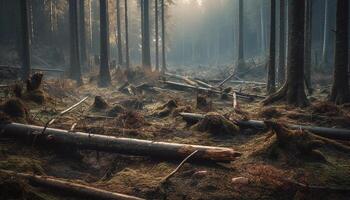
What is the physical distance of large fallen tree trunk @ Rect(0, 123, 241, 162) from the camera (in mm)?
7242

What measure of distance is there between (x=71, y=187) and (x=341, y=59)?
11360 mm

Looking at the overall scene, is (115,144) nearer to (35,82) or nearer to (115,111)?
(115,111)

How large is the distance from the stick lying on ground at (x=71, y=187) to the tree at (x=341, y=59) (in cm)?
1047

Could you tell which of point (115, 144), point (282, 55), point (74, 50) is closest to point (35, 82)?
point (115, 144)

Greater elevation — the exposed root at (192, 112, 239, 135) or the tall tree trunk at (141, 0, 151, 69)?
the tall tree trunk at (141, 0, 151, 69)

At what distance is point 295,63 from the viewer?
13758 millimetres

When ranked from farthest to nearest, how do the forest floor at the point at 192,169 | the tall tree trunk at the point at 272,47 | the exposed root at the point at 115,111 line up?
1. the tall tree trunk at the point at 272,47
2. the exposed root at the point at 115,111
3. the forest floor at the point at 192,169

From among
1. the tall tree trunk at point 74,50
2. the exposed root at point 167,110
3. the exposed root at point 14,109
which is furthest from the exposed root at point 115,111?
the tall tree trunk at point 74,50

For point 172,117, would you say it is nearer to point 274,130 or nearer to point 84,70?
point 274,130

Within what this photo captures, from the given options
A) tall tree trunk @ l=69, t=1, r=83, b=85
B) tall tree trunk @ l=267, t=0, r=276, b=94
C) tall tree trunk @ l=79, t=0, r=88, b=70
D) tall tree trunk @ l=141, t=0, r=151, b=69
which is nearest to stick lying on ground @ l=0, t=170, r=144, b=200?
tall tree trunk @ l=267, t=0, r=276, b=94

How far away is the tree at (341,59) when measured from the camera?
13.4m

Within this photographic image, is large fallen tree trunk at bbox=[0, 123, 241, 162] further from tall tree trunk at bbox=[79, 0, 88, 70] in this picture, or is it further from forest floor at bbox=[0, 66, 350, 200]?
tall tree trunk at bbox=[79, 0, 88, 70]

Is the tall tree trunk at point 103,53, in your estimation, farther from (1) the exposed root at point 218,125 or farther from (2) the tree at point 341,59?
(1) the exposed root at point 218,125

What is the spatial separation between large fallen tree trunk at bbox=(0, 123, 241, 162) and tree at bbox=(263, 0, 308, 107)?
7113mm
